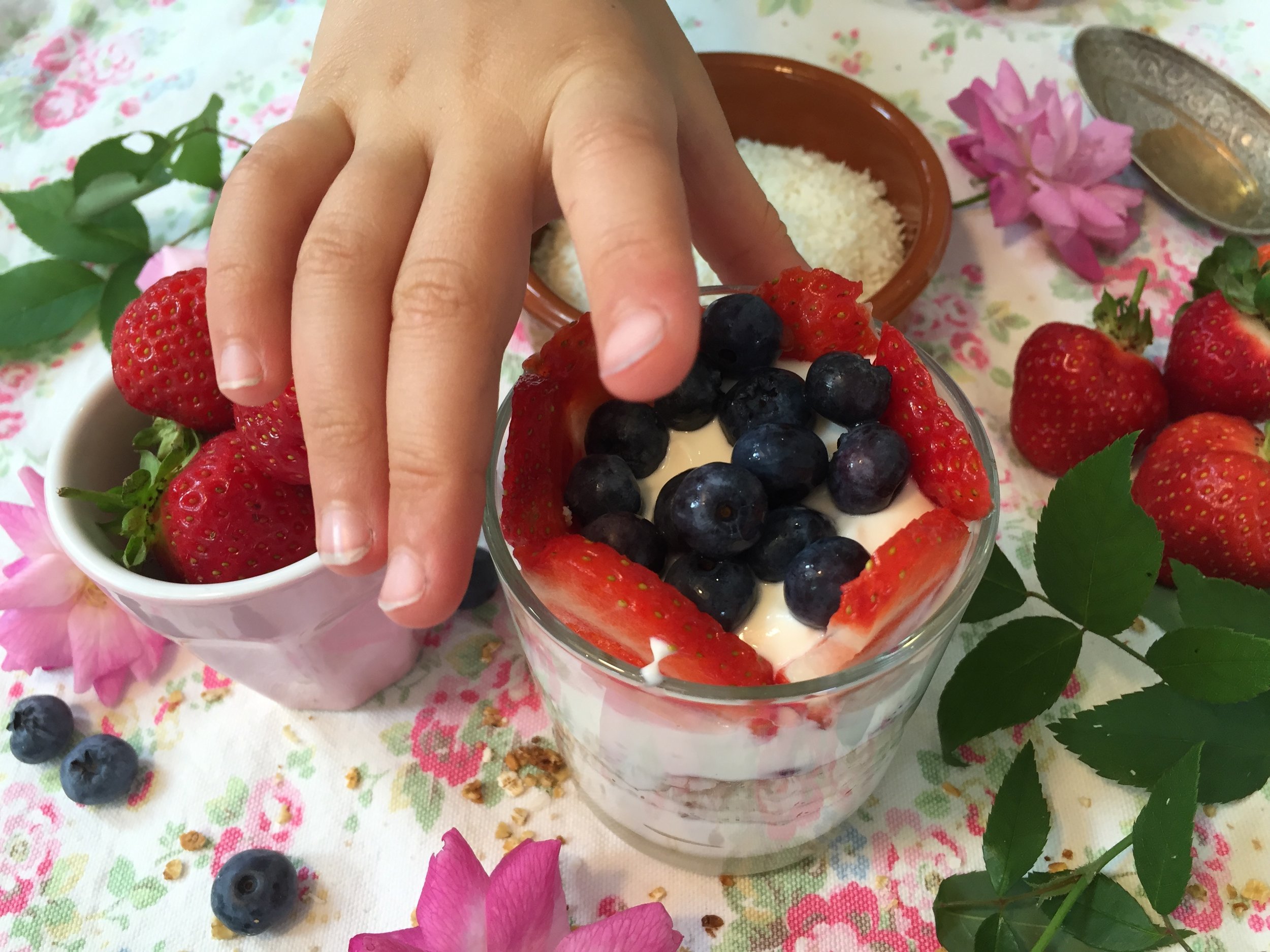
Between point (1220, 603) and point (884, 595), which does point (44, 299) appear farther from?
point (1220, 603)

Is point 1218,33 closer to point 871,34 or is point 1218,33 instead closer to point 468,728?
point 871,34

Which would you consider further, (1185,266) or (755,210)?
(1185,266)

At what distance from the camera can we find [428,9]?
71 centimetres

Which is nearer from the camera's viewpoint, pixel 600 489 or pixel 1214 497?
pixel 600 489

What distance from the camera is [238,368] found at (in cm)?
60

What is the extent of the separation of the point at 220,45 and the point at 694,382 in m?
1.16

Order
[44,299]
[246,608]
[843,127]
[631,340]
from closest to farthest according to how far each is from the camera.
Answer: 1. [631,340]
2. [246,608]
3. [44,299]
4. [843,127]

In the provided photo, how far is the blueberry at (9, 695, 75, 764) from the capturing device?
806 mm

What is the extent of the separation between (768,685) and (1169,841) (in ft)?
1.14

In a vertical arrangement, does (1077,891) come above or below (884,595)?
below

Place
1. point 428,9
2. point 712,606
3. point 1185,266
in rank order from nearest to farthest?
1. point 712,606
2. point 428,9
3. point 1185,266

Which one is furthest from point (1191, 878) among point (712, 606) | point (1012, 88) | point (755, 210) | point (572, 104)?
point (1012, 88)

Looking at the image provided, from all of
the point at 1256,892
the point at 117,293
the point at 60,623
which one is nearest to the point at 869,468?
the point at 1256,892

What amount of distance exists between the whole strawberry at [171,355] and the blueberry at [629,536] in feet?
1.16
